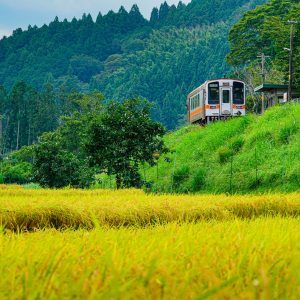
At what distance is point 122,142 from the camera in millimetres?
20031

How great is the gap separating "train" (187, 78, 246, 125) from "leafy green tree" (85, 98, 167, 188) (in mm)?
10107

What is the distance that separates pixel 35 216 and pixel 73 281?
667cm

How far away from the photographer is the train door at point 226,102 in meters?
30.4

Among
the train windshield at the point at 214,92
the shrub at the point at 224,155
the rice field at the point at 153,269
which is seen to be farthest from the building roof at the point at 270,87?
the rice field at the point at 153,269

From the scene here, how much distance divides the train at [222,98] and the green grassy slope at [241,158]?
4.02 feet

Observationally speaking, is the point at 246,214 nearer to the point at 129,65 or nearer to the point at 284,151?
the point at 284,151

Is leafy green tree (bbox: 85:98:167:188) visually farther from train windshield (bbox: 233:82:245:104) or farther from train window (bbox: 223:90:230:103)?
train windshield (bbox: 233:82:245:104)

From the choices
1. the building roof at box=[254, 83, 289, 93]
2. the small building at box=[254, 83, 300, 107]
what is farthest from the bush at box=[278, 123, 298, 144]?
the small building at box=[254, 83, 300, 107]

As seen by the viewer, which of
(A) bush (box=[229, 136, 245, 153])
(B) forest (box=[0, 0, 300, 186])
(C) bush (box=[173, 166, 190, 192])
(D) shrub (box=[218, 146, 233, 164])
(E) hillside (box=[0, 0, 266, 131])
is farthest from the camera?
(E) hillside (box=[0, 0, 266, 131])

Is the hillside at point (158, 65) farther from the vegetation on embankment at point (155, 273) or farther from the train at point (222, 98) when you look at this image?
the vegetation on embankment at point (155, 273)

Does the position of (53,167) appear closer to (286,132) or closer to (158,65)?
(286,132)

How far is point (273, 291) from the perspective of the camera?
171 centimetres

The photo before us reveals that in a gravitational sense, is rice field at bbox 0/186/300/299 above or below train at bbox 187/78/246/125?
below

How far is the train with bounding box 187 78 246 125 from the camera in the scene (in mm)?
30234
